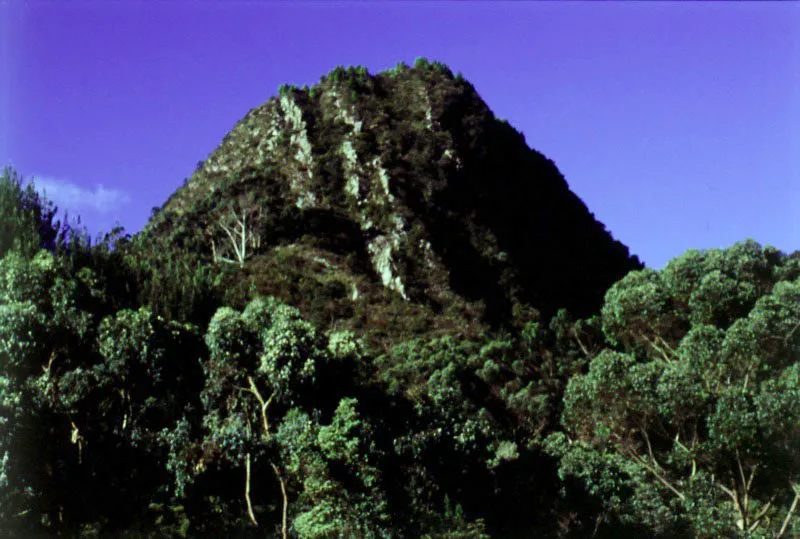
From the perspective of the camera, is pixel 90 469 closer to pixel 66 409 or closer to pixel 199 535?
pixel 66 409

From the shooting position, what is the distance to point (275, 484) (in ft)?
55.4

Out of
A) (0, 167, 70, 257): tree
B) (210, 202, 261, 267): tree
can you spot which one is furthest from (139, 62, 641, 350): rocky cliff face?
(0, 167, 70, 257): tree

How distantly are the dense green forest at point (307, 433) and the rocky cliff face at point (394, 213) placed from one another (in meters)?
23.3

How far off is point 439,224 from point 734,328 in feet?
109

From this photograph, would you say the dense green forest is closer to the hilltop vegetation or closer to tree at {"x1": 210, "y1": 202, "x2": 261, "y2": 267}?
the hilltop vegetation

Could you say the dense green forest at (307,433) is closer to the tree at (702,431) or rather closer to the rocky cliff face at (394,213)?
the tree at (702,431)

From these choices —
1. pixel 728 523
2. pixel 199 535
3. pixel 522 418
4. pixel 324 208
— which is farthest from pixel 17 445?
pixel 324 208

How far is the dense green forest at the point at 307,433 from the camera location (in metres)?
15.6

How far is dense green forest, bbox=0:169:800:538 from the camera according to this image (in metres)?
15.6

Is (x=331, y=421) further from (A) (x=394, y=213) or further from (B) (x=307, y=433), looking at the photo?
(A) (x=394, y=213)

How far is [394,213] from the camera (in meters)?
52.9

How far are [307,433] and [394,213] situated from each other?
3783 cm

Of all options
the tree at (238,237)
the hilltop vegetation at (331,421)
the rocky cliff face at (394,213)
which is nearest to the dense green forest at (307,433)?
the hilltop vegetation at (331,421)

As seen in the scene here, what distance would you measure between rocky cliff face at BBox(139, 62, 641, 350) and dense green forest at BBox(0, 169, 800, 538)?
23252 millimetres
